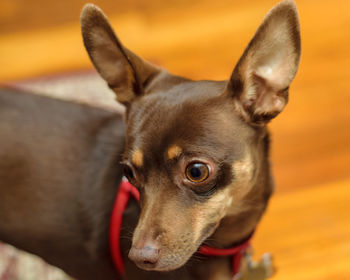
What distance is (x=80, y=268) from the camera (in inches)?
78.3

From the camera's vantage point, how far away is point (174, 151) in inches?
57.1

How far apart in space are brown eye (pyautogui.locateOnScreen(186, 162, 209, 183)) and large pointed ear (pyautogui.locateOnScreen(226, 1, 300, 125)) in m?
0.27

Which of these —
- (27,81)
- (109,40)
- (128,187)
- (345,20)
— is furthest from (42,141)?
(345,20)

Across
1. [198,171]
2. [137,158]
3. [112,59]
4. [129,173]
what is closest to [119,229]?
[129,173]

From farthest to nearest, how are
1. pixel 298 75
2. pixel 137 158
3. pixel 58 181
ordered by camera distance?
pixel 298 75 < pixel 58 181 < pixel 137 158

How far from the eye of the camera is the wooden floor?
2514 mm

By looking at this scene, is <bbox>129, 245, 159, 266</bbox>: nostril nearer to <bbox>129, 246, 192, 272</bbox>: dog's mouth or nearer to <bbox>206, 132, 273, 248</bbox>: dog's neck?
<bbox>129, 246, 192, 272</bbox>: dog's mouth

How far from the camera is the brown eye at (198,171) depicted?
1448mm

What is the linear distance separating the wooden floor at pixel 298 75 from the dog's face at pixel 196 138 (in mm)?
1071

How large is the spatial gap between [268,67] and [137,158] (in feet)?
1.81

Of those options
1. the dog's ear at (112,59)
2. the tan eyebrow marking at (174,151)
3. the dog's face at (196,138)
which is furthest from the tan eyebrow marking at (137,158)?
the dog's ear at (112,59)

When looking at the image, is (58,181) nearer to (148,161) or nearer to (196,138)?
(148,161)

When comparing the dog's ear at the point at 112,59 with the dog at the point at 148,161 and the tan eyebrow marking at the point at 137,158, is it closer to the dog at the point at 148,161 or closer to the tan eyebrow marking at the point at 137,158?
the dog at the point at 148,161

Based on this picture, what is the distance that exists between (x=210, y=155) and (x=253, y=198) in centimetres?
38
